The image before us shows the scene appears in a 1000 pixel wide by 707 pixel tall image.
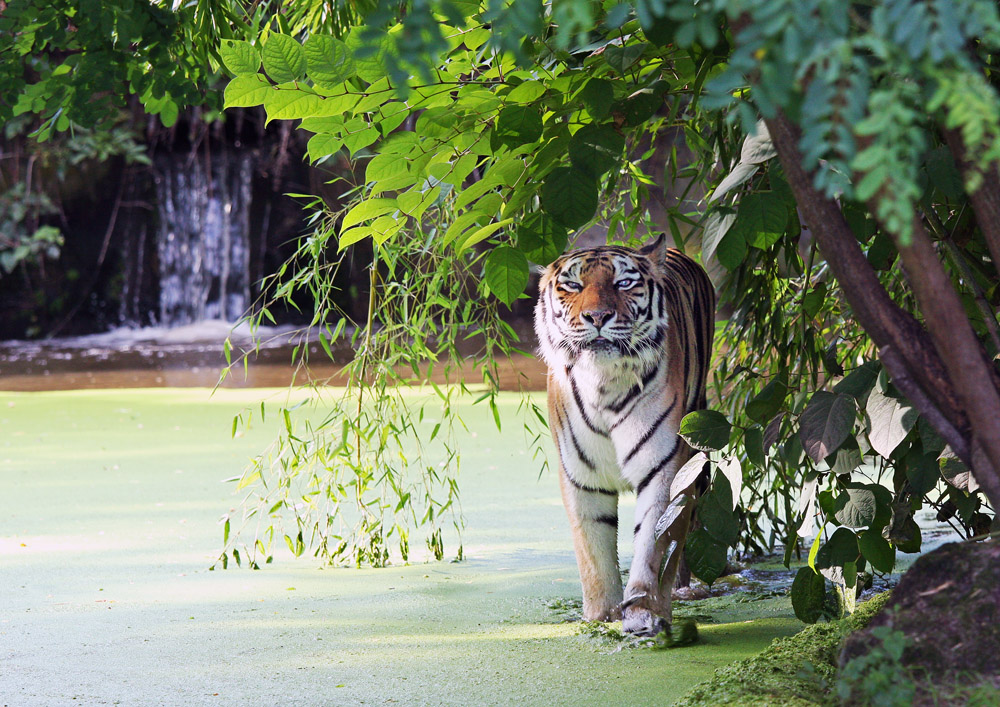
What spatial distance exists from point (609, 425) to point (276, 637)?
933 mm

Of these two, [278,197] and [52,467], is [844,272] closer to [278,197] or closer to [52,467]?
[52,467]

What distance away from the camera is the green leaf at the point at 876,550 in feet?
6.10

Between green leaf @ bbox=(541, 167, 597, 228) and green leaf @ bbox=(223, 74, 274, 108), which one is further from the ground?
green leaf @ bbox=(223, 74, 274, 108)

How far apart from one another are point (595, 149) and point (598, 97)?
8 cm

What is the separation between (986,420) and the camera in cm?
123

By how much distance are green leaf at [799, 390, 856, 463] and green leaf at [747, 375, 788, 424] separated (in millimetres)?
139

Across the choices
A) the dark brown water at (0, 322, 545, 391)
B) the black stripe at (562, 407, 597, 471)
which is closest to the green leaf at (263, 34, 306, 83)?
the black stripe at (562, 407, 597, 471)

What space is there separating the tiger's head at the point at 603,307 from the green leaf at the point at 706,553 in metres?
0.68

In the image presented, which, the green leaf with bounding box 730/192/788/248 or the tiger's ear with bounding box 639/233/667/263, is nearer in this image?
the green leaf with bounding box 730/192/788/248

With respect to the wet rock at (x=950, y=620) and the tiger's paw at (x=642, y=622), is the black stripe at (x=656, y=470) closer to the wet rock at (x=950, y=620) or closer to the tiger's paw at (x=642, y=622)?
the tiger's paw at (x=642, y=622)

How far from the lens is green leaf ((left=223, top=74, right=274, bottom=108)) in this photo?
1532mm

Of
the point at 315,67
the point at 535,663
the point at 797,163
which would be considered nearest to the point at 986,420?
the point at 797,163

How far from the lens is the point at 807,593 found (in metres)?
2.02

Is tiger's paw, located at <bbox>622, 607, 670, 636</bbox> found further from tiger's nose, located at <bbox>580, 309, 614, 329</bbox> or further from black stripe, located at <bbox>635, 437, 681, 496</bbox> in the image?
tiger's nose, located at <bbox>580, 309, 614, 329</bbox>
